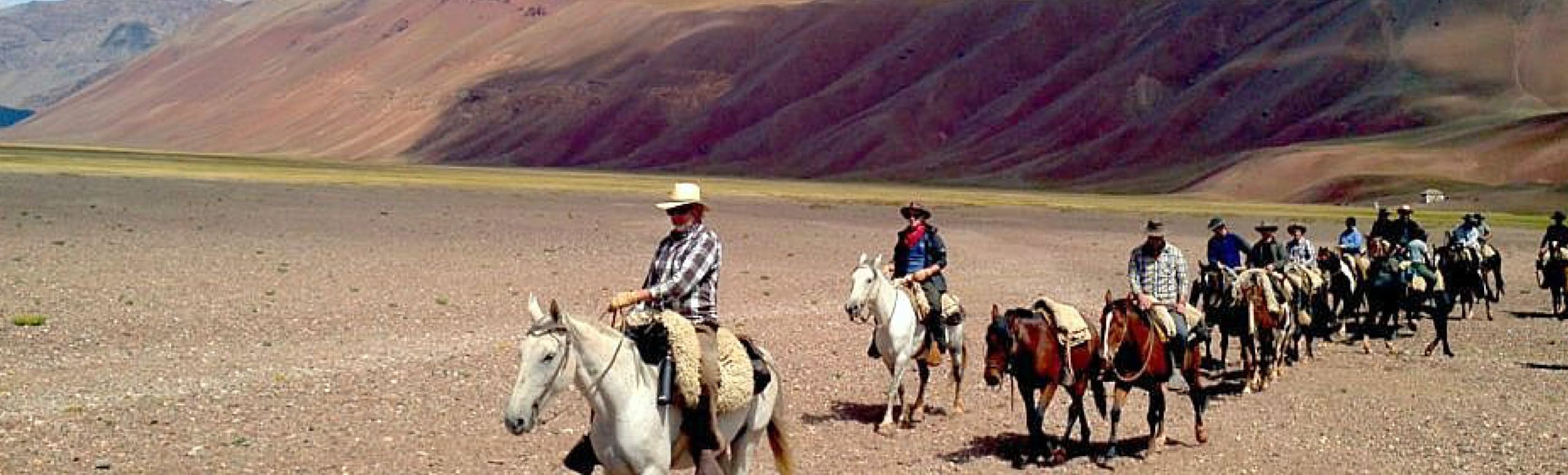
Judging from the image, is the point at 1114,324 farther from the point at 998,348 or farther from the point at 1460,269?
the point at 1460,269

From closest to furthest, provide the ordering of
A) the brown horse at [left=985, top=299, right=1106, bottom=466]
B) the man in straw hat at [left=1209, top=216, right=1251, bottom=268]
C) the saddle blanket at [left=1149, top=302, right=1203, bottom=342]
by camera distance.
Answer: the brown horse at [left=985, top=299, right=1106, bottom=466]
the saddle blanket at [left=1149, top=302, right=1203, bottom=342]
the man in straw hat at [left=1209, top=216, right=1251, bottom=268]

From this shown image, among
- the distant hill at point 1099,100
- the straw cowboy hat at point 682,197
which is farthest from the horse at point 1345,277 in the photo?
the distant hill at point 1099,100

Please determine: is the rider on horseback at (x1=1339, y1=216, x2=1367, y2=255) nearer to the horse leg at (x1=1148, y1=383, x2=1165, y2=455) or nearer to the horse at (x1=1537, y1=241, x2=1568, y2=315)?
the horse at (x1=1537, y1=241, x2=1568, y2=315)

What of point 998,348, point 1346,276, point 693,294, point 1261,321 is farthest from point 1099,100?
point 693,294

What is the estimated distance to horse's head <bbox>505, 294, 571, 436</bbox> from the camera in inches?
346

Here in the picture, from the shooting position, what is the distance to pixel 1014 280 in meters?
35.4

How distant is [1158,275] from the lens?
1500 centimetres

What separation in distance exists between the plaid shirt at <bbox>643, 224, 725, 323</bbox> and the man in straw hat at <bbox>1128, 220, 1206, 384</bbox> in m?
6.21

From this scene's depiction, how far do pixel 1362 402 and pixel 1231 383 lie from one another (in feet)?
6.40

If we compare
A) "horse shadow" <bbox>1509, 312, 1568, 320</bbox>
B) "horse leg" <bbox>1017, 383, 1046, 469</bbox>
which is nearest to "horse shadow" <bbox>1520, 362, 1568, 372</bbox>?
"horse shadow" <bbox>1509, 312, 1568, 320</bbox>

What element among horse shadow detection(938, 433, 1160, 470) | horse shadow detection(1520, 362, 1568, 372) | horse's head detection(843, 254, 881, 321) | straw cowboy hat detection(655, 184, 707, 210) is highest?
straw cowboy hat detection(655, 184, 707, 210)

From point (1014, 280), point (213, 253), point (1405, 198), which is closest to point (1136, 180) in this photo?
point (1405, 198)

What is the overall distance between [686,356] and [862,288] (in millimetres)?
5498

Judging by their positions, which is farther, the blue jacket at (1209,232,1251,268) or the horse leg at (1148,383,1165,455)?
the blue jacket at (1209,232,1251,268)
